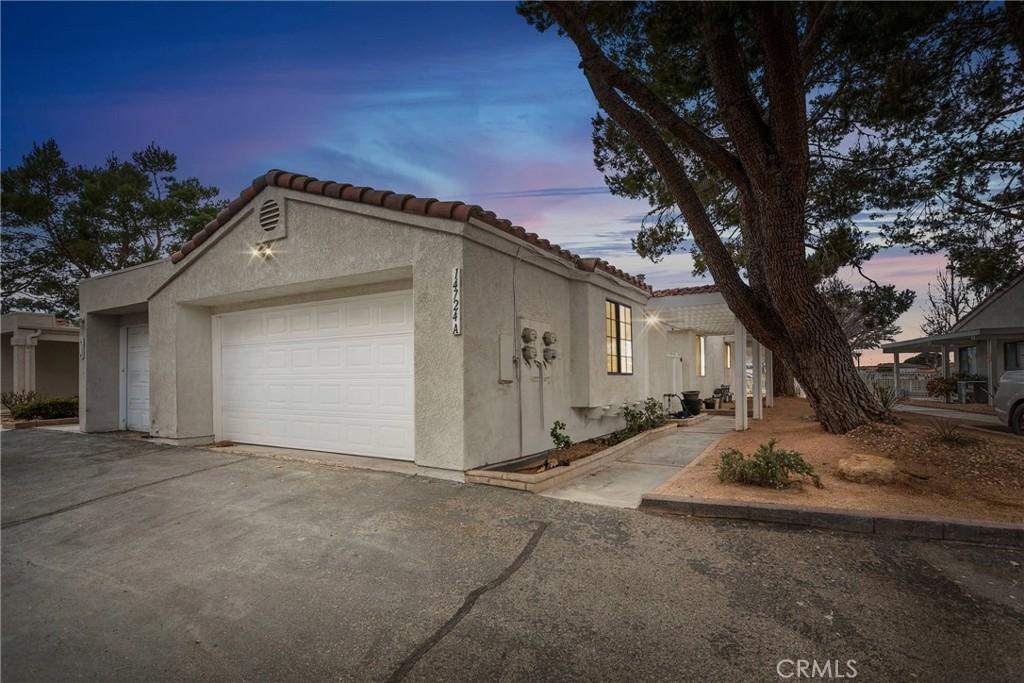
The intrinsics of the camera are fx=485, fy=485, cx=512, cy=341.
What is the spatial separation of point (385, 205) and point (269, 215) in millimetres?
2466

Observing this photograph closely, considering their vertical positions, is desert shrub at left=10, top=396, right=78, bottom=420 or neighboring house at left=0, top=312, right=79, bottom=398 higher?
neighboring house at left=0, top=312, right=79, bottom=398

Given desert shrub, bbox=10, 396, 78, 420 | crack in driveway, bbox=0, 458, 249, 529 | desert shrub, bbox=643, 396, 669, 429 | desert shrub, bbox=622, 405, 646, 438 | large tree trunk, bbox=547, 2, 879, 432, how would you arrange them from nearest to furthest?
crack in driveway, bbox=0, 458, 249, 529 → large tree trunk, bbox=547, 2, 879, 432 → desert shrub, bbox=622, 405, 646, 438 → desert shrub, bbox=643, 396, 669, 429 → desert shrub, bbox=10, 396, 78, 420

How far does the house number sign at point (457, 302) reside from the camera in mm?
5742

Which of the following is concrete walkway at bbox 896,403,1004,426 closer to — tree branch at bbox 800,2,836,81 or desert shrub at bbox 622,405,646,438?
desert shrub at bbox 622,405,646,438

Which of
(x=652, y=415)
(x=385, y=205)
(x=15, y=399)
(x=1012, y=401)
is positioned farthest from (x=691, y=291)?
(x=15, y=399)

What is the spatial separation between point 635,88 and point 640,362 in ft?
19.0

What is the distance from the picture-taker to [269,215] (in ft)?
24.8

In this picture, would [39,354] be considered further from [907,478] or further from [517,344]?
[907,478]

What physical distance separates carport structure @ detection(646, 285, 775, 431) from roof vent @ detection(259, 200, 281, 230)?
7871 mm

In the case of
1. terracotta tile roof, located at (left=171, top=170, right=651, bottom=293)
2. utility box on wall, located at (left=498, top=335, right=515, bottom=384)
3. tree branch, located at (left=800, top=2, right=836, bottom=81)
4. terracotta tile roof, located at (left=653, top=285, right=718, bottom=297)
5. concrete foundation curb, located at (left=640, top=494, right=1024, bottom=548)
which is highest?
tree branch, located at (left=800, top=2, right=836, bottom=81)

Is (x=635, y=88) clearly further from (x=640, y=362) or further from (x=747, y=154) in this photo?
(x=640, y=362)

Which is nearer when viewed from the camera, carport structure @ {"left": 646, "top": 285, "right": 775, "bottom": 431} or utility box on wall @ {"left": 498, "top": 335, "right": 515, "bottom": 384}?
utility box on wall @ {"left": 498, "top": 335, "right": 515, "bottom": 384}

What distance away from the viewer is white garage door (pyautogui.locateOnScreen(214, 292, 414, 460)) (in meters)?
7.04

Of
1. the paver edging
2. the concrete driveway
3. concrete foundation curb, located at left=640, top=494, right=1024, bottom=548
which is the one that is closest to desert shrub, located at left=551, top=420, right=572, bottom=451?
the paver edging
